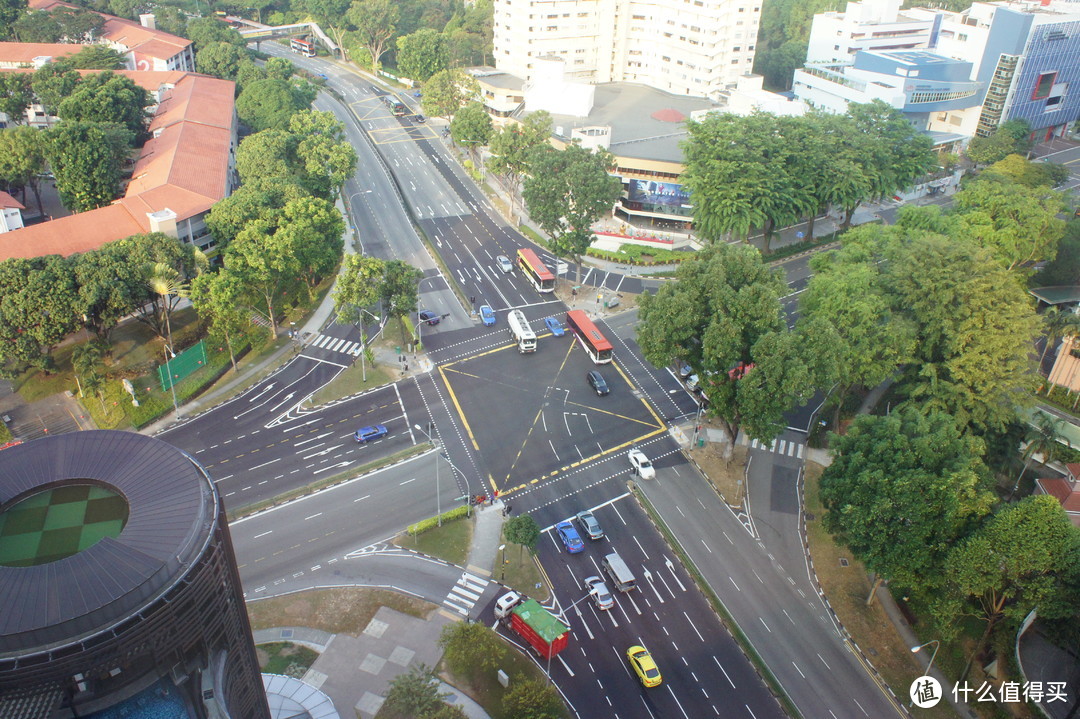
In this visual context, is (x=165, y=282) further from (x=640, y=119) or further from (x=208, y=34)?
(x=208, y=34)

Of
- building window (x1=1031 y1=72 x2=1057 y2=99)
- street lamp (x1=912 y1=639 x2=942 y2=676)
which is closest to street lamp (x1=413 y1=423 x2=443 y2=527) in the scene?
street lamp (x1=912 y1=639 x2=942 y2=676)

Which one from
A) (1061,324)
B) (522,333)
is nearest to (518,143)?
(522,333)

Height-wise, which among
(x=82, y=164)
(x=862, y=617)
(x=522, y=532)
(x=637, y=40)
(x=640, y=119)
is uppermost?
(x=637, y=40)

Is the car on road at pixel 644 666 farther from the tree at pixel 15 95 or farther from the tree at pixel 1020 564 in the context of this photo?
the tree at pixel 15 95

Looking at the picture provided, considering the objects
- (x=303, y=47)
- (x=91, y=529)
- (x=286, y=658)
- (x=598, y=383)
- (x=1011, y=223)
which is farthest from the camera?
(x=303, y=47)

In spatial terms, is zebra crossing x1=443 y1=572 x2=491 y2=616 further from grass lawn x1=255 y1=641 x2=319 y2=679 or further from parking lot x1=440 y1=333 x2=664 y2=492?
parking lot x1=440 y1=333 x2=664 y2=492

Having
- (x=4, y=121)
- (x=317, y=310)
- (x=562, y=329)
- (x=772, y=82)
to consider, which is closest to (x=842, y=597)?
(x=562, y=329)
